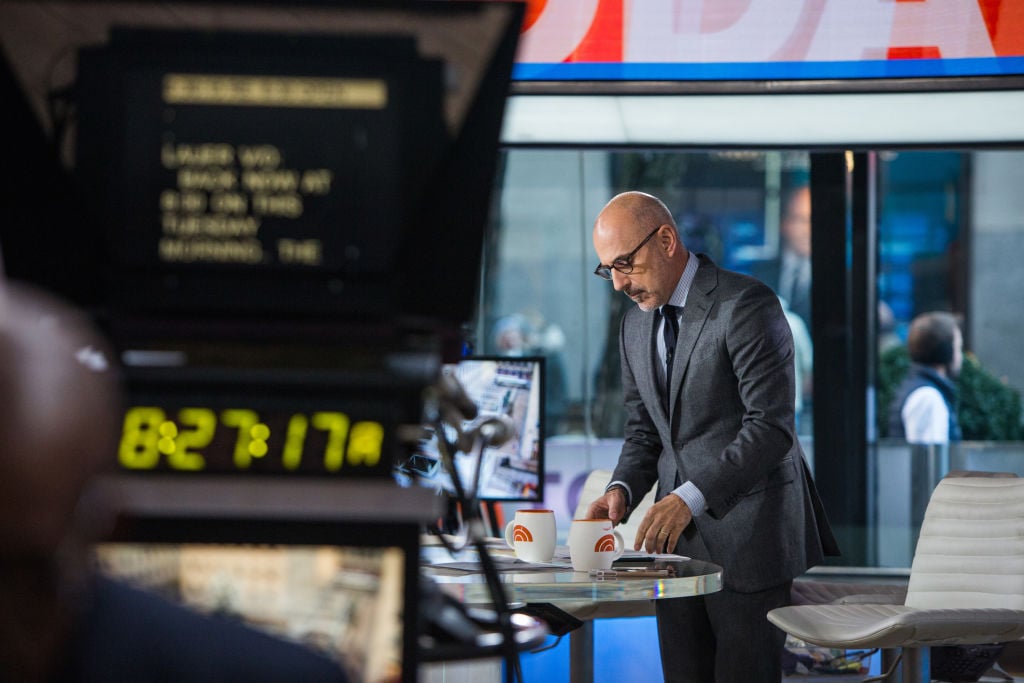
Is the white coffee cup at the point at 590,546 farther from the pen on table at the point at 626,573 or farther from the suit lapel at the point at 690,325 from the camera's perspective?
the suit lapel at the point at 690,325

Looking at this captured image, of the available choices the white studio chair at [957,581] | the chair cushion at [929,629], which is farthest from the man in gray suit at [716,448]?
the white studio chair at [957,581]

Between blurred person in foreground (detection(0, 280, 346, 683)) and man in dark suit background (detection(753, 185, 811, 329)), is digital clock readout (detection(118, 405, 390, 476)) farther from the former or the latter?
man in dark suit background (detection(753, 185, 811, 329))

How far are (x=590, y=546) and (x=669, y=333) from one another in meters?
0.70

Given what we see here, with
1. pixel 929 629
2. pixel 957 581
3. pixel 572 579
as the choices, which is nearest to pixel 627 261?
pixel 572 579

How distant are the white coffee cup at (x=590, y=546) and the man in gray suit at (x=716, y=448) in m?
0.18

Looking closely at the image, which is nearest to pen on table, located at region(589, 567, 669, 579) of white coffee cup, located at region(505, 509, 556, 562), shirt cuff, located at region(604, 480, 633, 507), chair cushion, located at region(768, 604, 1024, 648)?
white coffee cup, located at region(505, 509, 556, 562)

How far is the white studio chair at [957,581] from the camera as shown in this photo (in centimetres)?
300

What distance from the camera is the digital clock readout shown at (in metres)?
1.15

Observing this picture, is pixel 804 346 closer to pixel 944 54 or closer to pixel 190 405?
pixel 944 54

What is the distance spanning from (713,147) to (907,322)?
4.57 ft

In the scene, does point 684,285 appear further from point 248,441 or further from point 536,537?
point 248,441

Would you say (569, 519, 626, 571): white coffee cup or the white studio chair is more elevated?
(569, 519, 626, 571): white coffee cup

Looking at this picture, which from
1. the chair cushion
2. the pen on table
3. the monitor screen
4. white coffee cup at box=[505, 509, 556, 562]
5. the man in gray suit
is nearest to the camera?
the pen on table

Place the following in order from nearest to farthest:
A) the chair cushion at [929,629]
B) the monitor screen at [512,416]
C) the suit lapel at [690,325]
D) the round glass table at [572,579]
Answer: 1. the round glass table at [572,579]
2. the suit lapel at [690,325]
3. the chair cushion at [929,629]
4. the monitor screen at [512,416]
